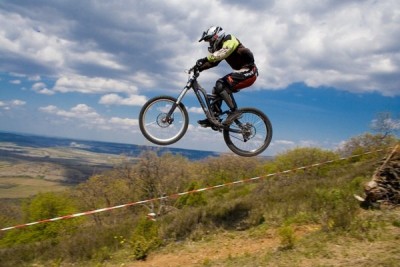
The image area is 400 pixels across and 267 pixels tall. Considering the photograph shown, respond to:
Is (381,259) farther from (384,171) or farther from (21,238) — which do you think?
(21,238)

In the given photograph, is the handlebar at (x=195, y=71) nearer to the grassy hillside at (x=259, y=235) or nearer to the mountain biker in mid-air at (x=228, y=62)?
the mountain biker in mid-air at (x=228, y=62)

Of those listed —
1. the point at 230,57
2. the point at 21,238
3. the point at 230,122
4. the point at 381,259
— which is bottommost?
the point at 21,238

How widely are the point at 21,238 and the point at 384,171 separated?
3659 centimetres

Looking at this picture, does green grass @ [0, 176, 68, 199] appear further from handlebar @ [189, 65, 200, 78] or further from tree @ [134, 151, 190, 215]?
handlebar @ [189, 65, 200, 78]

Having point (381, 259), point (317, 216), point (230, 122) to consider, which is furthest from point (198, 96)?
point (317, 216)

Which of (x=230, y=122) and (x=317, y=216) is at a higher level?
(x=230, y=122)

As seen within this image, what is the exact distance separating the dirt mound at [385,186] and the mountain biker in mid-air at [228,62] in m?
7.25

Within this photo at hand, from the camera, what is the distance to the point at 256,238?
15.0 meters

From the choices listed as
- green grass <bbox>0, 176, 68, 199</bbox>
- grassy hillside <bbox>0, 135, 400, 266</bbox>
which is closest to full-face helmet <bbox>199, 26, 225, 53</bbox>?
grassy hillside <bbox>0, 135, 400, 266</bbox>

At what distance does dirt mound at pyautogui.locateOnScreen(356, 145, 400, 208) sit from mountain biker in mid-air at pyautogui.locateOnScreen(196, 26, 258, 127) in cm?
725

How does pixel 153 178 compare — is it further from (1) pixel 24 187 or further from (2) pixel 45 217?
(1) pixel 24 187

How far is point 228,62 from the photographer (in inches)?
384

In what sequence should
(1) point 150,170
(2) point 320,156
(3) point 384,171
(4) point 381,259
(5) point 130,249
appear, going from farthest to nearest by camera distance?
1. (1) point 150,170
2. (2) point 320,156
3. (5) point 130,249
4. (3) point 384,171
5. (4) point 381,259

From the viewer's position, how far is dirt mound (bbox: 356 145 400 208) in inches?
525
